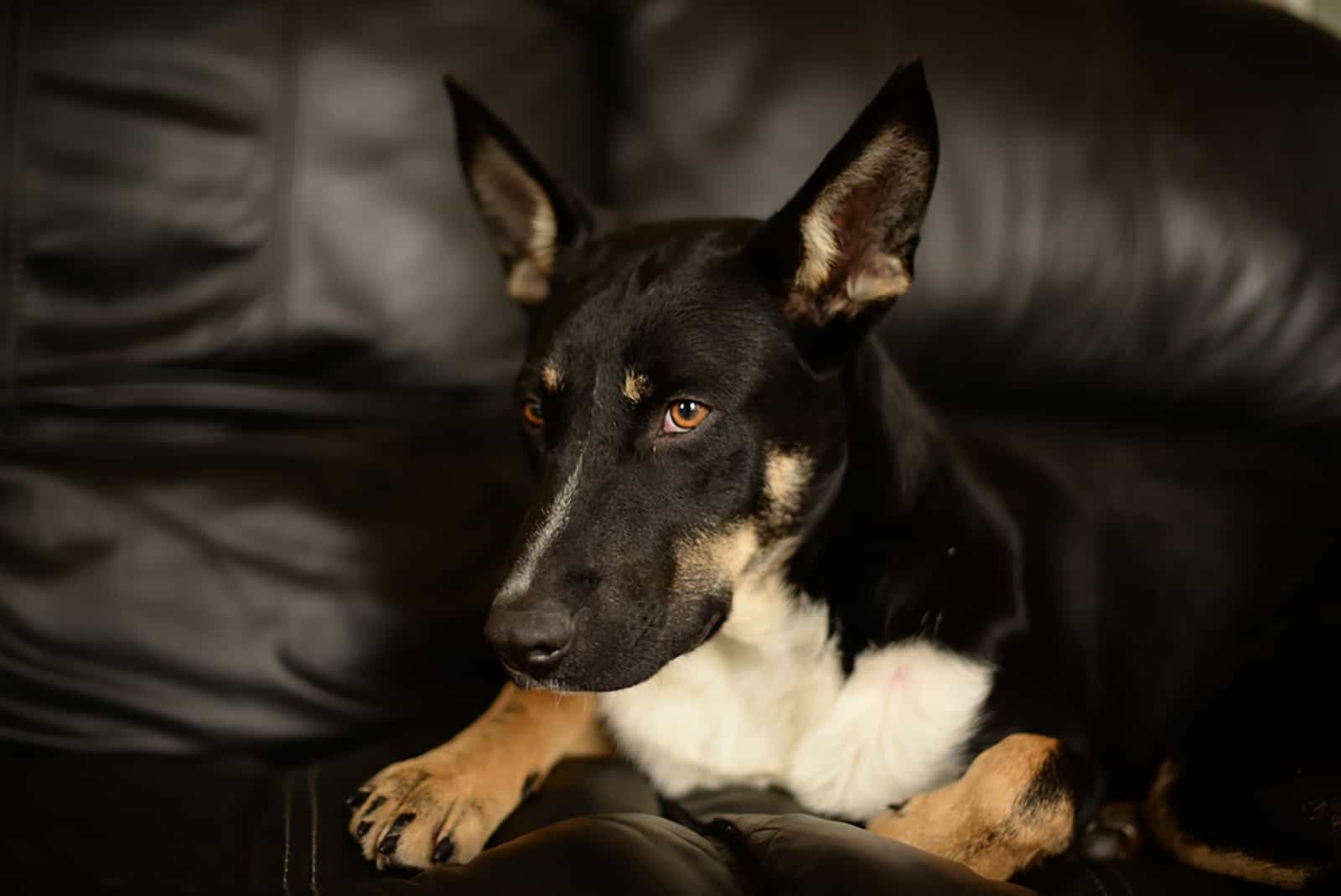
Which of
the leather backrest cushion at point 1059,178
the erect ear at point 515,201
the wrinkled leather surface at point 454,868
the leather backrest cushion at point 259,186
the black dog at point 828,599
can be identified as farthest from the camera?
the leather backrest cushion at point 1059,178

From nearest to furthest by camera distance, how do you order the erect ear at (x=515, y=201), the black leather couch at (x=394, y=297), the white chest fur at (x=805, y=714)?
the white chest fur at (x=805, y=714) < the erect ear at (x=515, y=201) < the black leather couch at (x=394, y=297)

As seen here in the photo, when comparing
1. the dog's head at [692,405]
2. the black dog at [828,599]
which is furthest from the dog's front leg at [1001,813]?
the dog's head at [692,405]

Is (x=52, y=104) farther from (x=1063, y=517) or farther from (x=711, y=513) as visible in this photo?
(x=1063, y=517)

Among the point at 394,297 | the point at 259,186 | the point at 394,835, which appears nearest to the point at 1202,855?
the point at 394,835

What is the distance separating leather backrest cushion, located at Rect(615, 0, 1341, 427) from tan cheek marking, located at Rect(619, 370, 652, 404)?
97 centimetres

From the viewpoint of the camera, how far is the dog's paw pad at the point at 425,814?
1568 millimetres

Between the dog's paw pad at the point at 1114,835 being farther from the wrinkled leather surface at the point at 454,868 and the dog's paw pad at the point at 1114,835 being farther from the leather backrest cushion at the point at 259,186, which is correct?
the leather backrest cushion at the point at 259,186

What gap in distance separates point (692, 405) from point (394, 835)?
2.36 feet

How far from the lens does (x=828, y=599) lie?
5.81 ft

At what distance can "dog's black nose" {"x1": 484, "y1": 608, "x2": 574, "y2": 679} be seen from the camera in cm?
143

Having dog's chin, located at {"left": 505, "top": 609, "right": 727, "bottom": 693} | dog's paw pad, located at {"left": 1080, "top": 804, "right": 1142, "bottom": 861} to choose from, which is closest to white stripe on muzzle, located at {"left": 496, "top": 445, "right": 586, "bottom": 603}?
dog's chin, located at {"left": 505, "top": 609, "right": 727, "bottom": 693}

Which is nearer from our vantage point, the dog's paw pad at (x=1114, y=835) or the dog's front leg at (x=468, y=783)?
the dog's front leg at (x=468, y=783)

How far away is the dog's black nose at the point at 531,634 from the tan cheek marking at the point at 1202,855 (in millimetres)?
996

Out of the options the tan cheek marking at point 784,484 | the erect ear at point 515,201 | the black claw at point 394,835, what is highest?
the erect ear at point 515,201
